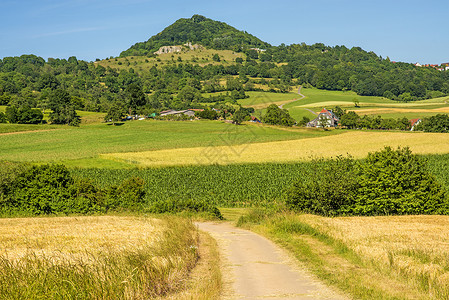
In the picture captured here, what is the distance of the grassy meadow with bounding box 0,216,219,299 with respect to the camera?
Answer: 1184 cm

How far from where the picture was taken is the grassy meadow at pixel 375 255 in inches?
542

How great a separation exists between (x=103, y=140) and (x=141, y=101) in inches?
2560

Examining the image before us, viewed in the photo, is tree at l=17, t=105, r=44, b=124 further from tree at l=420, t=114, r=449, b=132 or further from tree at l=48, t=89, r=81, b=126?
tree at l=420, t=114, r=449, b=132

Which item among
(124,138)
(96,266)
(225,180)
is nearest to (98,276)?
(96,266)

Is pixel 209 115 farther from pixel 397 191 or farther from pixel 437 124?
pixel 397 191

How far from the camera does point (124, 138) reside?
106 meters

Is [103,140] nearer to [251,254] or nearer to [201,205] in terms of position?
[201,205]

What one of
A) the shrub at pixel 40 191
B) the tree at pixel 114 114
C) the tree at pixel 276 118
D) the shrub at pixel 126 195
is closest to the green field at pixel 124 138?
the tree at pixel 114 114

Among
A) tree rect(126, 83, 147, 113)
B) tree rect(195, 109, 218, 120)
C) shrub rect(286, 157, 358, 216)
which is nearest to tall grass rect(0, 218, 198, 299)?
shrub rect(286, 157, 358, 216)

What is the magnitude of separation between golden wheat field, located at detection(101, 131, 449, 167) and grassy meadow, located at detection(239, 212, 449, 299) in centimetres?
4475

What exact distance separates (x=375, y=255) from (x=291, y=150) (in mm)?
68343

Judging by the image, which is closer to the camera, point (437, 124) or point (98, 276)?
point (98, 276)

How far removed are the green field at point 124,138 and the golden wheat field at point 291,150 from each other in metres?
6.57

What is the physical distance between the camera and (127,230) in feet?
78.0
